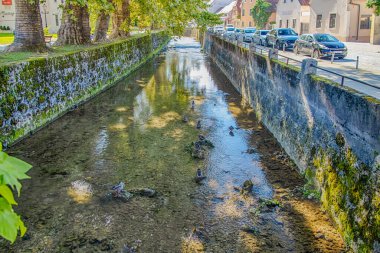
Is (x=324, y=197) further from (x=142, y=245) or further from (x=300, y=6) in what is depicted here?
(x=300, y=6)

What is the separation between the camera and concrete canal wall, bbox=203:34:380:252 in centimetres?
650

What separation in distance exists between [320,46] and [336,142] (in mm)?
17522

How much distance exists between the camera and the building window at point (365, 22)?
42969mm

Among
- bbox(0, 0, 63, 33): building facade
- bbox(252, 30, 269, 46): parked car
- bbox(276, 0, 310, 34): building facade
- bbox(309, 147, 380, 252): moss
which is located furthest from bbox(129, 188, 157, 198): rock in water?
bbox(0, 0, 63, 33): building facade

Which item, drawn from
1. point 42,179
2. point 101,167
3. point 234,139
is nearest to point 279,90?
point 234,139

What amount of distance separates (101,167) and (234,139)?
5071 mm

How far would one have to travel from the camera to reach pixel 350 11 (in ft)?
139

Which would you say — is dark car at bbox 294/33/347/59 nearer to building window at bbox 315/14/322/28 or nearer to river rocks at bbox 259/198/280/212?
river rocks at bbox 259/198/280/212

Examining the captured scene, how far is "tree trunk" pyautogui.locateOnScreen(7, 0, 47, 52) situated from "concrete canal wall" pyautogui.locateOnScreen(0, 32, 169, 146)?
205cm

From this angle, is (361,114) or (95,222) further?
(95,222)

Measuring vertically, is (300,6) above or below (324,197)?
above

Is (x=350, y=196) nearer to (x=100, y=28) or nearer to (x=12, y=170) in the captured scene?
(x=12, y=170)

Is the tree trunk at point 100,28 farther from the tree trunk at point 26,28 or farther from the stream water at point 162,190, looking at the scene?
the stream water at point 162,190

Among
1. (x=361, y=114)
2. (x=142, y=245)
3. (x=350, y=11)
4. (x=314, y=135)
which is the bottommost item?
(x=142, y=245)
